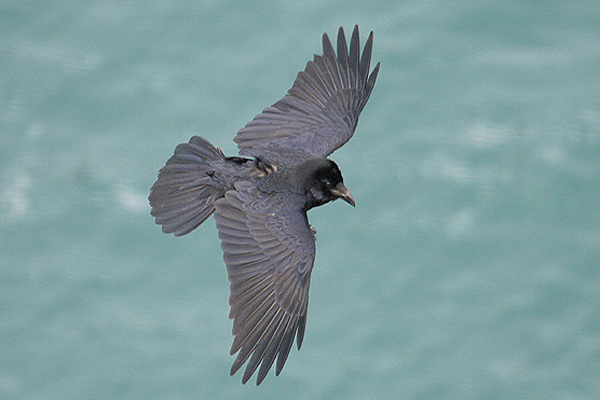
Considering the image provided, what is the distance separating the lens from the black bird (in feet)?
21.8

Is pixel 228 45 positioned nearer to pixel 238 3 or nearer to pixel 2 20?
pixel 238 3

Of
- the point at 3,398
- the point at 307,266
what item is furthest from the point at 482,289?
the point at 3,398

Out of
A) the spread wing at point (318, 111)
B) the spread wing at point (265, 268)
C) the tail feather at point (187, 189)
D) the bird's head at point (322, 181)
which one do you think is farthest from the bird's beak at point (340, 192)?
the tail feather at point (187, 189)

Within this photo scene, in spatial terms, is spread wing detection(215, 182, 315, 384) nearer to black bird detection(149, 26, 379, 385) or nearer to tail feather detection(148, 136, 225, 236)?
black bird detection(149, 26, 379, 385)

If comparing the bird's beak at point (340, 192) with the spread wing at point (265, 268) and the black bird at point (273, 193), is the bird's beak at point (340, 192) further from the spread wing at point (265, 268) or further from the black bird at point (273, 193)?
the spread wing at point (265, 268)

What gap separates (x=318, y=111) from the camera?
Result: 780 centimetres

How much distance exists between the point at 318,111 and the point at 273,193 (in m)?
0.94

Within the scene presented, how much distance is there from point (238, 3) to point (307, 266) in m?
5.20

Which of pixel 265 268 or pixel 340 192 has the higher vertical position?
pixel 340 192

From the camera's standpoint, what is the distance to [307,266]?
6.87 m

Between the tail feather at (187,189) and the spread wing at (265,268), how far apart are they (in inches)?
16.7

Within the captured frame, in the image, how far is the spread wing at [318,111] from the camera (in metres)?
7.53

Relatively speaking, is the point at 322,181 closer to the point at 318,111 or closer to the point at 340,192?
the point at 340,192

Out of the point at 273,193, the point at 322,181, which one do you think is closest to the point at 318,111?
the point at 322,181
